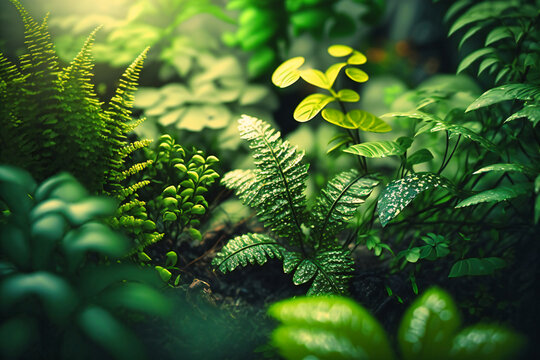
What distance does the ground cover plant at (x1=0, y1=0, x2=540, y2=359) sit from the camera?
0.97 meters

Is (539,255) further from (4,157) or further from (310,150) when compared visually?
(4,157)

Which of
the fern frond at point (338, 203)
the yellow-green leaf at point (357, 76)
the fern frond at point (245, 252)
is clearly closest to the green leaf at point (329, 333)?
the fern frond at point (245, 252)

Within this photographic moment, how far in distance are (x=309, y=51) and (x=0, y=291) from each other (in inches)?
98.2

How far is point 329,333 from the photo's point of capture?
0.97 meters

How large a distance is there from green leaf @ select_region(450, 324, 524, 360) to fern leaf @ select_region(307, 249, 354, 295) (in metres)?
0.44

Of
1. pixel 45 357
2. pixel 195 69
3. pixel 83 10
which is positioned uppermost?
pixel 83 10

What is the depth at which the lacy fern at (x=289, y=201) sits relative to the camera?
1.41 metres

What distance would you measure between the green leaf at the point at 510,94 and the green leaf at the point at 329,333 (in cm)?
91

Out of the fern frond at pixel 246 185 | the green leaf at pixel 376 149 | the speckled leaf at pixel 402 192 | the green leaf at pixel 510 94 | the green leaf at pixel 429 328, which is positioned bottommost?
the green leaf at pixel 429 328

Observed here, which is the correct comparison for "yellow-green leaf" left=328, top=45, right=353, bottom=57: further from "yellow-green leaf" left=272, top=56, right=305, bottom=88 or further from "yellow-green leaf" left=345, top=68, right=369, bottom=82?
"yellow-green leaf" left=272, top=56, right=305, bottom=88

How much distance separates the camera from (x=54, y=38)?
2369mm

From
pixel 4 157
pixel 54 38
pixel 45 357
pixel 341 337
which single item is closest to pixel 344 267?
pixel 341 337

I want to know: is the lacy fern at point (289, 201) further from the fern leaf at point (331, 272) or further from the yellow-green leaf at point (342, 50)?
the yellow-green leaf at point (342, 50)

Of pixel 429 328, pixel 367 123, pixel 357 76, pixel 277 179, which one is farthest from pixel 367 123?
pixel 429 328
